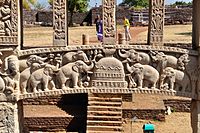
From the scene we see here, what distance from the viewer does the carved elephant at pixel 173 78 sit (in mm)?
7383

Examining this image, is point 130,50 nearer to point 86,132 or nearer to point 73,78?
point 73,78

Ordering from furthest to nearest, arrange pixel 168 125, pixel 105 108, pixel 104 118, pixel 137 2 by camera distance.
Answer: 1. pixel 137 2
2. pixel 168 125
3. pixel 105 108
4. pixel 104 118

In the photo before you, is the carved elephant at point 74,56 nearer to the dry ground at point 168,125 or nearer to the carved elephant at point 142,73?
the carved elephant at point 142,73

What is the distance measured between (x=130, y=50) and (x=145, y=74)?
1.60 ft

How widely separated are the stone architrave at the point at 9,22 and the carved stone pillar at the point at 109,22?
1.47 meters

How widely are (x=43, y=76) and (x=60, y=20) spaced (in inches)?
39.3

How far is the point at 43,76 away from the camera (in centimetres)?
738

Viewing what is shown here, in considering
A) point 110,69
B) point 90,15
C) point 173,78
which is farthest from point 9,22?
point 90,15

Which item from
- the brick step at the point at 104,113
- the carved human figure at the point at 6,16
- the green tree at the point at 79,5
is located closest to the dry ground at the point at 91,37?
the green tree at the point at 79,5

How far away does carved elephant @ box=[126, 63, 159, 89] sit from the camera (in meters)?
7.34

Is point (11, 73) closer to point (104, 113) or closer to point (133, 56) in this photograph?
point (133, 56)

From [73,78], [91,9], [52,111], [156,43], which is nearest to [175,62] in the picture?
[156,43]

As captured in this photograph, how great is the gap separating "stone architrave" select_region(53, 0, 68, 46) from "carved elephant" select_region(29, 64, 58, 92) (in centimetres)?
52

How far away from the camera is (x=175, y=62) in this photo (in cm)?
738
